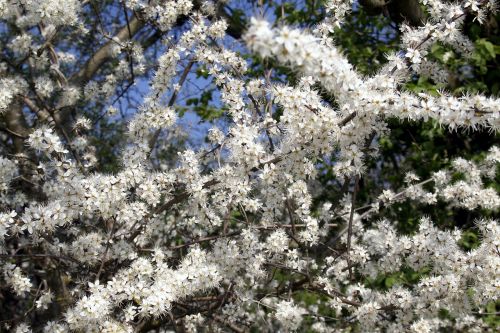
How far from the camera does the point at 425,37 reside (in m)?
2.76

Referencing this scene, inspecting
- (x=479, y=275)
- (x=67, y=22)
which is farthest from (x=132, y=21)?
(x=479, y=275)

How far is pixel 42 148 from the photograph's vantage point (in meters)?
2.85

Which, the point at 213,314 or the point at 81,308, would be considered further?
the point at 213,314

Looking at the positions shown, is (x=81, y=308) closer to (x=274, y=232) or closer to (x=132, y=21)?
(x=274, y=232)

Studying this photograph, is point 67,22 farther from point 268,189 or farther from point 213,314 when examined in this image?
point 213,314

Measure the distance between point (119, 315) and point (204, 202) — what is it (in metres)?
0.78

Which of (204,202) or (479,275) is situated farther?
(204,202)

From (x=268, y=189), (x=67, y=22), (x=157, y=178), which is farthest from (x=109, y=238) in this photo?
(x=67, y=22)

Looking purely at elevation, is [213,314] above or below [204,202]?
below

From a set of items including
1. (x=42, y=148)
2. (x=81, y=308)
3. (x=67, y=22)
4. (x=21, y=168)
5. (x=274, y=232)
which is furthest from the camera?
(x=21, y=168)

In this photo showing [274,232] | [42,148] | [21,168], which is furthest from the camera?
[21,168]

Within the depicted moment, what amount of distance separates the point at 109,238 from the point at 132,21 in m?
3.54

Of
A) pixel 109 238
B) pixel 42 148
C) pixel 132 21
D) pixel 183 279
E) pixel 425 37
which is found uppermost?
pixel 132 21

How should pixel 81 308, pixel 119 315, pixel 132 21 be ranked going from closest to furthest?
pixel 81 308
pixel 119 315
pixel 132 21
